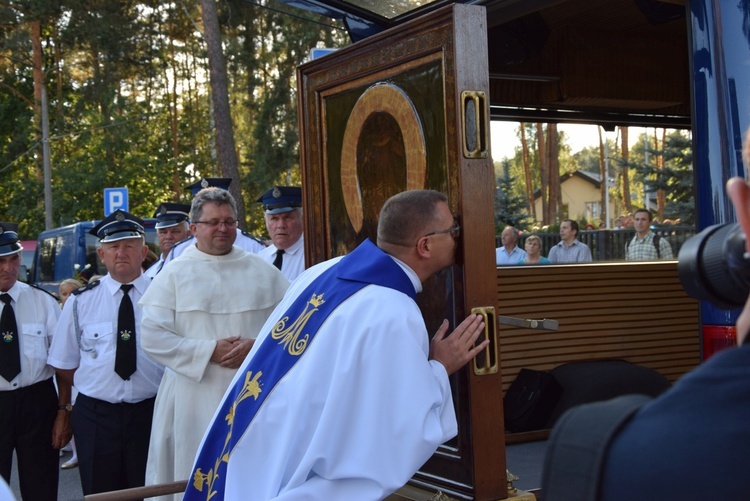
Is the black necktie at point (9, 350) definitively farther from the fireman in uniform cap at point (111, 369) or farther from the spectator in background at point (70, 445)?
the spectator in background at point (70, 445)

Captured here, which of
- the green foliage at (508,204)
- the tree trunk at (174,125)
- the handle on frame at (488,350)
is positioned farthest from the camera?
the tree trunk at (174,125)

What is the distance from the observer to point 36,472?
18.3ft

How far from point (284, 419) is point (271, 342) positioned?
324mm

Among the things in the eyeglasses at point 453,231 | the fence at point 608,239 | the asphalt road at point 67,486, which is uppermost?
the fence at point 608,239

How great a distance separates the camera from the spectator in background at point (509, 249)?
6.04 m

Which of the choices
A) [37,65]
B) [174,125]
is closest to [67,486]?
[37,65]

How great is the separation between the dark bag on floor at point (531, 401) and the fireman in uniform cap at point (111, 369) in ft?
6.48

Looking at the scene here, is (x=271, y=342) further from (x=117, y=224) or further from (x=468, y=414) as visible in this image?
(x=117, y=224)

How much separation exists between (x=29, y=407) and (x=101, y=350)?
70 centimetres

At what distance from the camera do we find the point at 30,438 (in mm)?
5508

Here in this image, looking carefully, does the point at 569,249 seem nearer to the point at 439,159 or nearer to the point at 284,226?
the point at 284,226

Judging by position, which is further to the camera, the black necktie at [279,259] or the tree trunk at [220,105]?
Result: the tree trunk at [220,105]

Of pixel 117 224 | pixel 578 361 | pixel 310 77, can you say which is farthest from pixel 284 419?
pixel 578 361

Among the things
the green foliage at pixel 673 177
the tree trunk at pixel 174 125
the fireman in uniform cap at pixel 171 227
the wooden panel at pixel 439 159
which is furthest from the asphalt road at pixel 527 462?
the tree trunk at pixel 174 125
